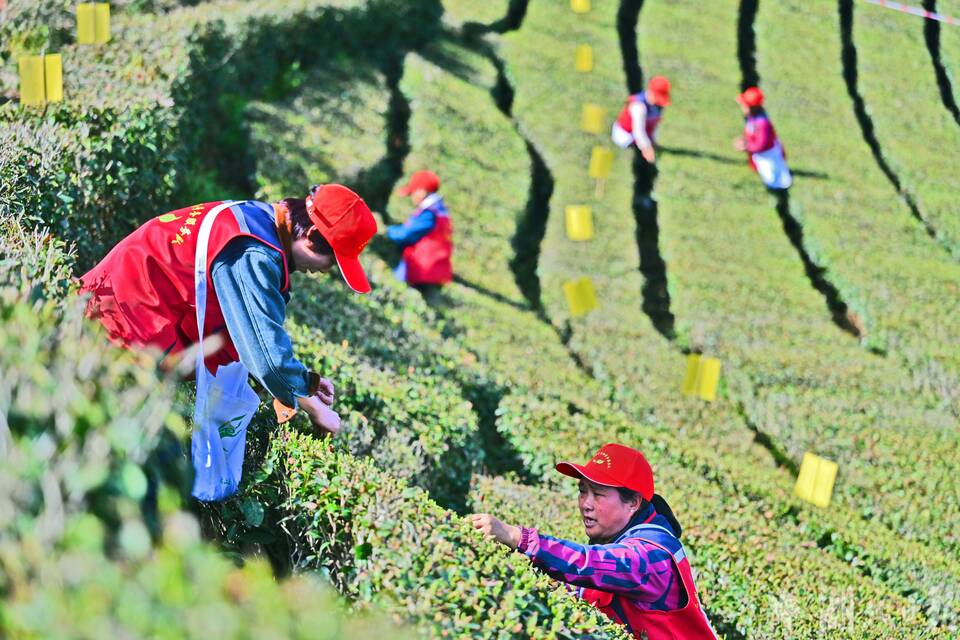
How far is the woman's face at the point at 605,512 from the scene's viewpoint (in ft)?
13.7

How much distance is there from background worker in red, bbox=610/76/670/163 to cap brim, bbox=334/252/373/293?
849 cm

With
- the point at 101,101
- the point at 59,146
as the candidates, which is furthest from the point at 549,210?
the point at 59,146

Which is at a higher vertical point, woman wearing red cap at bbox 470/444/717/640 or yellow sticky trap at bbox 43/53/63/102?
yellow sticky trap at bbox 43/53/63/102

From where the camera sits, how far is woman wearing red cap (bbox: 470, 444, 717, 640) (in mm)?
3828

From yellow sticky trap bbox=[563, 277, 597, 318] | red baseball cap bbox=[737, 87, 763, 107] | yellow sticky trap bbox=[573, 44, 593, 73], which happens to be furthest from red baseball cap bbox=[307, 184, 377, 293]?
yellow sticky trap bbox=[573, 44, 593, 73]

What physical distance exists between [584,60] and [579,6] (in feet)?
4.71

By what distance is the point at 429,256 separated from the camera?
920cm

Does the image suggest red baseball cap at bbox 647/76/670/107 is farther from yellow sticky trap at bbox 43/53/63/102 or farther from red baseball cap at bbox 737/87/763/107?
yellow sticky trap at bbox 43/53/63/102

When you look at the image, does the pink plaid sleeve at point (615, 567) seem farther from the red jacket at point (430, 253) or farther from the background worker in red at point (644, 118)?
the background worker in red at point (644, 118)

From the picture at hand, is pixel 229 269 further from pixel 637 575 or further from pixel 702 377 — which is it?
pixel 702 377

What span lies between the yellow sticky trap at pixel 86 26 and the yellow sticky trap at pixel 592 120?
238 inches

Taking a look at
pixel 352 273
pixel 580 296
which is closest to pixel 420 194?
pixel 580 296

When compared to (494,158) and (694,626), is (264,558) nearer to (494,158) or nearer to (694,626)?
(694,626)

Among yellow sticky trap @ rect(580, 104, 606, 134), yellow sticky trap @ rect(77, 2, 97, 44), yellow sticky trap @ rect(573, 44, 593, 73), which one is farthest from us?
yellow sticky trap @ rect(573, 44, 593, 73)
